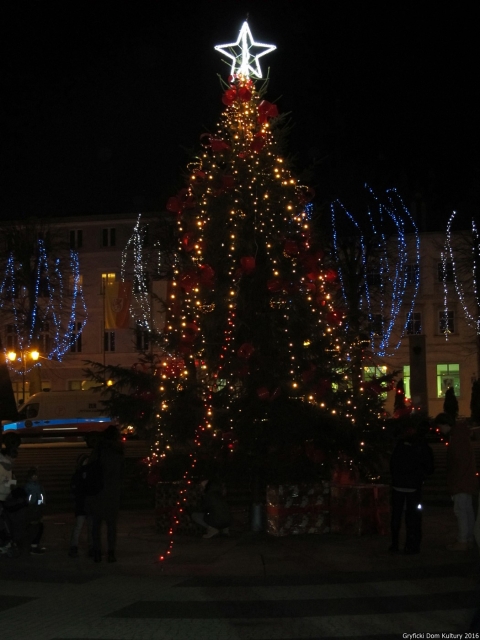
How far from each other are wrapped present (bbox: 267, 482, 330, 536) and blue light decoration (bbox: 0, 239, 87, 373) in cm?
4107

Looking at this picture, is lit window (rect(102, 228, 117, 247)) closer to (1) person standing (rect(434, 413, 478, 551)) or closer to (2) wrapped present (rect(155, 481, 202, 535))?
(2) wrapped present (rect(155, 481, 202, 535))

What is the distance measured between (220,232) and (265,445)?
11.5 feet

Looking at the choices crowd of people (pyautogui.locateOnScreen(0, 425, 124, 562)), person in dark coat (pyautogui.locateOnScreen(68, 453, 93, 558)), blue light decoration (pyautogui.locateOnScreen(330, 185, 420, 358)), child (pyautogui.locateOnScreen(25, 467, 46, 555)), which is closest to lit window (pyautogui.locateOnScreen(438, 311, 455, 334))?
blue light decoration (pyautogui.locateOnScreen(330, 185, 420, 358))

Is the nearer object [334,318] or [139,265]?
[334,318]

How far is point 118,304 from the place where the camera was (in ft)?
130

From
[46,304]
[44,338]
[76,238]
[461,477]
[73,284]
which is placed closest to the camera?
[461,477]

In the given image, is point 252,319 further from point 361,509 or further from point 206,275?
point 361,509

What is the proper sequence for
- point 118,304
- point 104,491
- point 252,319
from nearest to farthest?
point 104,491
point 252,319
point 118,304

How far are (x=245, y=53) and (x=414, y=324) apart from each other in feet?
138

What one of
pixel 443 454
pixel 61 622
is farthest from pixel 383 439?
pixel 443 454

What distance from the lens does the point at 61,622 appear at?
8391 millimetres

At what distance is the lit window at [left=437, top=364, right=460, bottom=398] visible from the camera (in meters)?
55.0

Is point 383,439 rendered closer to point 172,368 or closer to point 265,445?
Result: point 265,445

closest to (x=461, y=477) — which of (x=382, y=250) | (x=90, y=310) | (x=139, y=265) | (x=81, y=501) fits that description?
(x=81, y=501)
